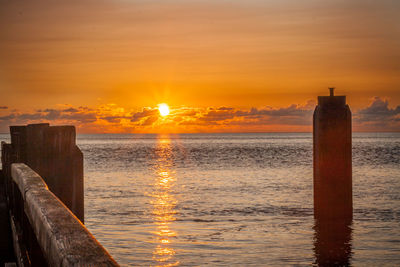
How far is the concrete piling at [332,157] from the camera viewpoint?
8.94 m

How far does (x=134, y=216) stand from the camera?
1742 cm

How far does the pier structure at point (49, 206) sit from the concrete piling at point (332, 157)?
184 inches

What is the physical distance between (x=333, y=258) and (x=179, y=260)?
3.43m

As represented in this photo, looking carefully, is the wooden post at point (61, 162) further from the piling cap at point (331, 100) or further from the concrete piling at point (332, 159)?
the piling cap at point (331, 100)

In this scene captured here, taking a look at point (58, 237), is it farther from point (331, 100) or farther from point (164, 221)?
point (164, 221)

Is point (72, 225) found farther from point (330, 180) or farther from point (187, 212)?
point (187, 212)

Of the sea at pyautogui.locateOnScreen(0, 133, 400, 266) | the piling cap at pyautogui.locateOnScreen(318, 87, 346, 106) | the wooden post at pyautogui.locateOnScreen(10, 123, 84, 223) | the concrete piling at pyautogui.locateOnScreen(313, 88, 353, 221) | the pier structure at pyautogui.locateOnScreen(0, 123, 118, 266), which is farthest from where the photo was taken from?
the sea at pyautogui.locateOnScreen(0, 133, 400, 266)

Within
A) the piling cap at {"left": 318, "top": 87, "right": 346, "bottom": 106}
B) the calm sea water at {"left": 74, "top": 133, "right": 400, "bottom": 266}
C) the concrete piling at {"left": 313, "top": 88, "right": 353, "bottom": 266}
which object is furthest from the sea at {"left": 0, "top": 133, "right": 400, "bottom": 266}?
the piling cap at {"left": 318, "top": 87, "right": 346, "bottom": 106}

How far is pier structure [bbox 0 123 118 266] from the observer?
2014 millimetres

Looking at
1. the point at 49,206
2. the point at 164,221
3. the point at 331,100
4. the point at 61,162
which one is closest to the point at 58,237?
the point at 49,206

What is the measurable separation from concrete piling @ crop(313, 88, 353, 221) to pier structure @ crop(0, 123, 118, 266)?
4.67 meters

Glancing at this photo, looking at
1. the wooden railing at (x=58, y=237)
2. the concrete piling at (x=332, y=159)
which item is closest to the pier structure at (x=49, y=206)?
the wooden railing at (x=58, y=237)

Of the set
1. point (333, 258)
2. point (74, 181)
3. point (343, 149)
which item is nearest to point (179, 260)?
point (333, 258)

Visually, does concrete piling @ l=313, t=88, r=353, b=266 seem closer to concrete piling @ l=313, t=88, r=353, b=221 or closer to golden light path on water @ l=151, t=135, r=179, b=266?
concrete piling @ l=313, t=88, r=353, b=221
